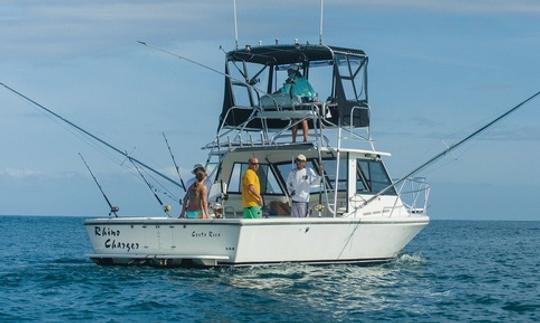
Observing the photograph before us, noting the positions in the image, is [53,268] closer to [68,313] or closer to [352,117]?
[68,313]

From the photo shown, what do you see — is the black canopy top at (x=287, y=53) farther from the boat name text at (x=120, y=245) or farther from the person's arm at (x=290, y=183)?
the boat name text at (x=120, y=245)

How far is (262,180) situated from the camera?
2223 centimetres

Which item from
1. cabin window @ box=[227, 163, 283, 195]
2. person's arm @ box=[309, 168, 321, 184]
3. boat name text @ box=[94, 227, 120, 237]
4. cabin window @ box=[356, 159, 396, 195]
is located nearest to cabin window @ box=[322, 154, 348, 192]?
cabin window @ box=[356, 159, 396, 195]

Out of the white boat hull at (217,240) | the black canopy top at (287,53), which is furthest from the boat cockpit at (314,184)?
the black canopy top at (287,53)

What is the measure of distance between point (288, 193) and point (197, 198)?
3.16 meters

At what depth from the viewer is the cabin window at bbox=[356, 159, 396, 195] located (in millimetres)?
21625

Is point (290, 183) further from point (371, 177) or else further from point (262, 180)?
point (371, 177)

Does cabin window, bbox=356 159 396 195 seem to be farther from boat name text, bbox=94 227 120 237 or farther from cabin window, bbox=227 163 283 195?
boat name text, bbox=94 227 120 237

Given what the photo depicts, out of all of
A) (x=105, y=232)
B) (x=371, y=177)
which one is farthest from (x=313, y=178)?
(x=105, y=232)

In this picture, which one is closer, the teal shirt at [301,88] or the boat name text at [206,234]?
Answer: the boat name text at [206,234]

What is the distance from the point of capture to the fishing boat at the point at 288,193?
18281 mm

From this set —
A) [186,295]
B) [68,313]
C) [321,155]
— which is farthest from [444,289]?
[68,313]

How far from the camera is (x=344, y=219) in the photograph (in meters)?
19.7

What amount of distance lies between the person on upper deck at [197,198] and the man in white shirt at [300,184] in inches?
76.8
